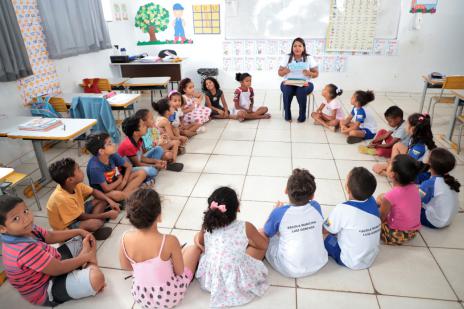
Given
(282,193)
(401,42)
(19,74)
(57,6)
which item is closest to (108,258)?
(282,193)

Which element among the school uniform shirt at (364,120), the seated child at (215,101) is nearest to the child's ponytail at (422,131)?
the school uniform shirt at (364,120)

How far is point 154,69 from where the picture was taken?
541cm

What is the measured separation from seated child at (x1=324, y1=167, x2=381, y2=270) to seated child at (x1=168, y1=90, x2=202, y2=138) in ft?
7.80

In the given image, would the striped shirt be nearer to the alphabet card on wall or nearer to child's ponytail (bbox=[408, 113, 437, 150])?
child's ponytail (bbox=[408, 113, 437, 150])

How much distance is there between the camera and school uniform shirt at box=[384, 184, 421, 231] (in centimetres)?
206

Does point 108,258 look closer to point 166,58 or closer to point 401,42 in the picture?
point 166,58

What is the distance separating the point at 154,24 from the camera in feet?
20.2

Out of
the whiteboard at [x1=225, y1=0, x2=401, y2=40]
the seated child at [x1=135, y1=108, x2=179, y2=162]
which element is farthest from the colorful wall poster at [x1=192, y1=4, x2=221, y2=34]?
the seated child at [x1=135, y1=108, x2=179, y2=162]

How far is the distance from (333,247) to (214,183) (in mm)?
1339

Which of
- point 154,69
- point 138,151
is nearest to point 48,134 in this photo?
point 138,151

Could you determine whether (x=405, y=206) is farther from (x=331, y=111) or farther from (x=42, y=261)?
(x=331, y=111)

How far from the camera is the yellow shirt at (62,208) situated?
6.88 feet

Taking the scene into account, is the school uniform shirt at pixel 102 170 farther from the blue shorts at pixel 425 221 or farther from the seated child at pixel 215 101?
the blue shorts at pixel 425 221

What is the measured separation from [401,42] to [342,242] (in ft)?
16.4
